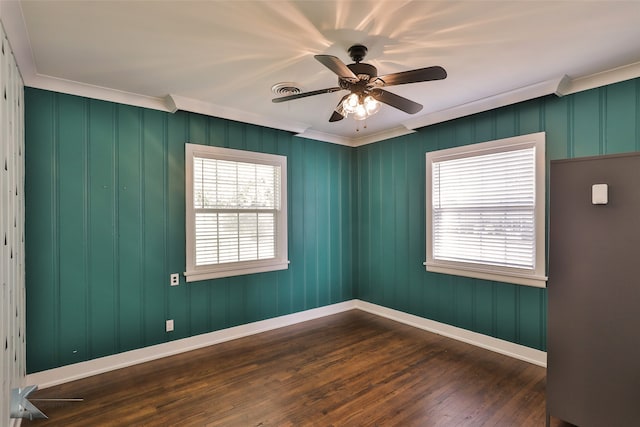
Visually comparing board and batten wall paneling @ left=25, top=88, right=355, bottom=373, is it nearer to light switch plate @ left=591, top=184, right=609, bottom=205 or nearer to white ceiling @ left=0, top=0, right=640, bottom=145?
white ceiling @ left=0, top=0, right=640, bottom=145

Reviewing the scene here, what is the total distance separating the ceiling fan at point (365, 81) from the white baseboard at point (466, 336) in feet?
8.56

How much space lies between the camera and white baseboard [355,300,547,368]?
3.20 metres

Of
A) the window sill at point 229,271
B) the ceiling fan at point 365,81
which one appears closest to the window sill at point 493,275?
the window sill at point 229,271

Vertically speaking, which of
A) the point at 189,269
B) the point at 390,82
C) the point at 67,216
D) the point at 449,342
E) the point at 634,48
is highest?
the point at 634,48

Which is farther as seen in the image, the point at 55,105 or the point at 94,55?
the point at 55,105

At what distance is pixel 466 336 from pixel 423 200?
65.5 inches

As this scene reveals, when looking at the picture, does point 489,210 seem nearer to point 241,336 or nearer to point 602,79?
point 602,79

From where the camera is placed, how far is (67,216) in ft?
9.46

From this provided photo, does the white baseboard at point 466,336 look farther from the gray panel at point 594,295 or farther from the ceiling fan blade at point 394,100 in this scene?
the ceiling fan blade at point 394,100

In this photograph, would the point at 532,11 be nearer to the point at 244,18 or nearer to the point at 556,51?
the point at 556,51

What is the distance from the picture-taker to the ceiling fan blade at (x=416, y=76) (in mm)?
2002

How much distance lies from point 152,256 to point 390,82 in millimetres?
2771

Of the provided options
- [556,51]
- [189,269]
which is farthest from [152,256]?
[556,51]

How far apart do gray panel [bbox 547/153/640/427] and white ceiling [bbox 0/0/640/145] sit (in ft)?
3.06
